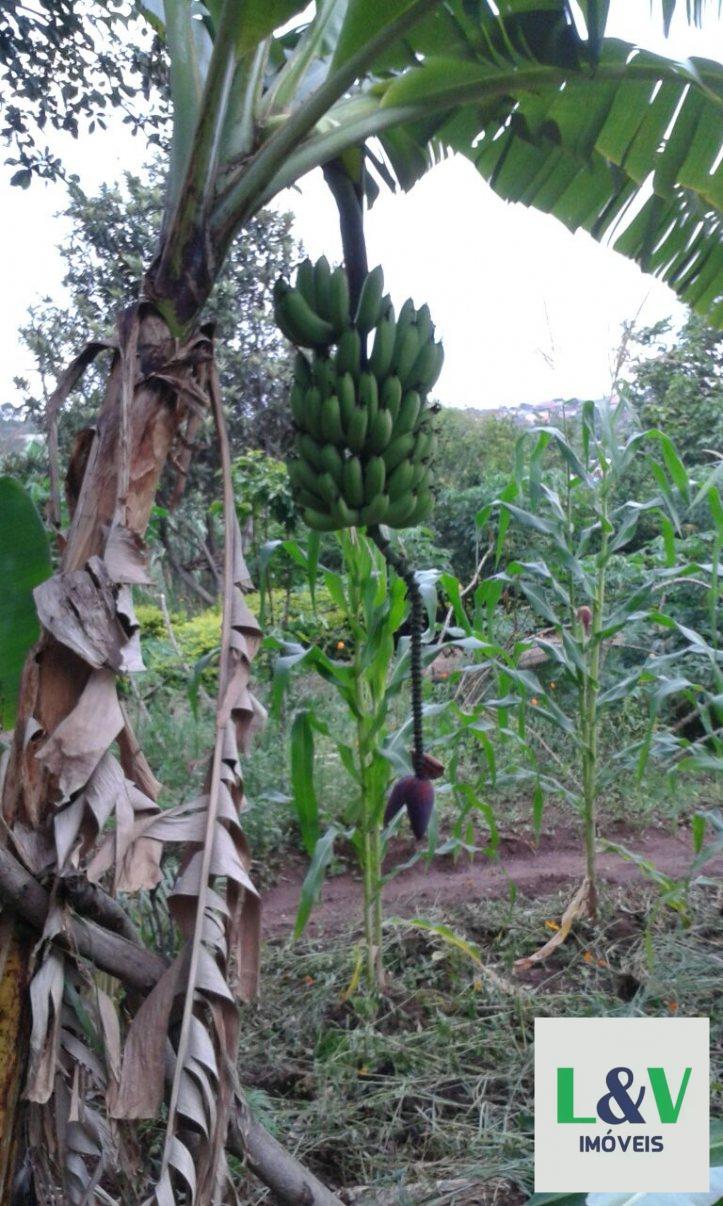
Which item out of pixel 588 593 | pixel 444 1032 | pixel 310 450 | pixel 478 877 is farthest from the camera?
pixel 478 877

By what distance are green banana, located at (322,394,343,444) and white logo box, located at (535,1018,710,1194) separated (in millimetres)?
777

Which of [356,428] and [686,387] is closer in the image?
[356,428]

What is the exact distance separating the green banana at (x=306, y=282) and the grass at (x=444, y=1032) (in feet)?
4.23

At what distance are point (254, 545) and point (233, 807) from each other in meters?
3.67

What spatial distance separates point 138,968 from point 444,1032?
3.77 feet

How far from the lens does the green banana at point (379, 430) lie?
3.59 feet

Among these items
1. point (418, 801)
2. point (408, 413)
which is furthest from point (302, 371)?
point (418, 801)

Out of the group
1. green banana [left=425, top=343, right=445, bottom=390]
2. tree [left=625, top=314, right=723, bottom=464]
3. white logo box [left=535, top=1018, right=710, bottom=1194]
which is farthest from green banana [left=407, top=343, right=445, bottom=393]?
tree [left=625, top=314, right=723, bottom=464]

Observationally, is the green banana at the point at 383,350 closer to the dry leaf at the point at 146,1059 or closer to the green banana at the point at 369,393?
the green banana at the point at 369,393

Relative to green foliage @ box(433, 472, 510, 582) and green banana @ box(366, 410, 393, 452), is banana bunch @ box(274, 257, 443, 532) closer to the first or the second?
green banana @ box(366, 410, 393, 452)

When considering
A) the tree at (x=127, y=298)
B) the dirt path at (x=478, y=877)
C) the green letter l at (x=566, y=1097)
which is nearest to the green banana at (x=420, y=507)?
the green letter l at (x=566, y=1097)

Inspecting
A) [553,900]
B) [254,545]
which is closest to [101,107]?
[254,545]

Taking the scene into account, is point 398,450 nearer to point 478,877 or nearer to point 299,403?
point 299,403

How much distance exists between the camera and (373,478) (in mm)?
1112
